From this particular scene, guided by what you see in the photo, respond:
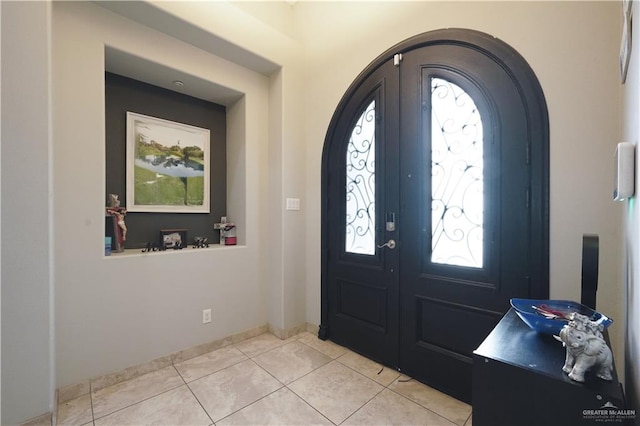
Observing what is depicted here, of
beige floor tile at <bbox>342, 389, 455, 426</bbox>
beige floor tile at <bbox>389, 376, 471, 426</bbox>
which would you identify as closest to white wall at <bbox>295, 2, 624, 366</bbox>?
beige floor tile at <bbox>389, 376, 471, 426</bbox>

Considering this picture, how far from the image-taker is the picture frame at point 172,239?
2.51m

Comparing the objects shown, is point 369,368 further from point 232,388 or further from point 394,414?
point 232,388

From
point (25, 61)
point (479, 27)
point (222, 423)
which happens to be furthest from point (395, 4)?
point (222, 423)

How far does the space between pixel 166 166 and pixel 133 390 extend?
1.86m

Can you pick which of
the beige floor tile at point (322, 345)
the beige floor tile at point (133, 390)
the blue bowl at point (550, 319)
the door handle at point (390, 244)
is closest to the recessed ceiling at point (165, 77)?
the door handle at point (390, 244)

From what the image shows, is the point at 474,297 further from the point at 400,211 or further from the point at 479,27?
the point at 479,27

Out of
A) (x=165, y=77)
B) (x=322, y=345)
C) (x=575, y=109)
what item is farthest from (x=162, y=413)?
(x=575, y=109)

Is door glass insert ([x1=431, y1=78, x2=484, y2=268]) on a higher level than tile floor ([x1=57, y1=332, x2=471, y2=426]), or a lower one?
higher

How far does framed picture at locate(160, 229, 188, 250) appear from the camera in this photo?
8.23ft

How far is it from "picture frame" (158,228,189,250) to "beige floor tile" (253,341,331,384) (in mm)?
1280

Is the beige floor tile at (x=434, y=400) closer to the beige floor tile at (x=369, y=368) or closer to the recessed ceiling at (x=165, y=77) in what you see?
the beige floor tile at (x=369, y=368)

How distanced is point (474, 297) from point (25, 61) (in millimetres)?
3062

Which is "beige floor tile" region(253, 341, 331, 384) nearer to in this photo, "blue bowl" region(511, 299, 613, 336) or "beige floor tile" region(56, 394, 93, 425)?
"beige floor tile" region(56, 394, 93, 425)

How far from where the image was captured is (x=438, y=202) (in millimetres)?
1961
